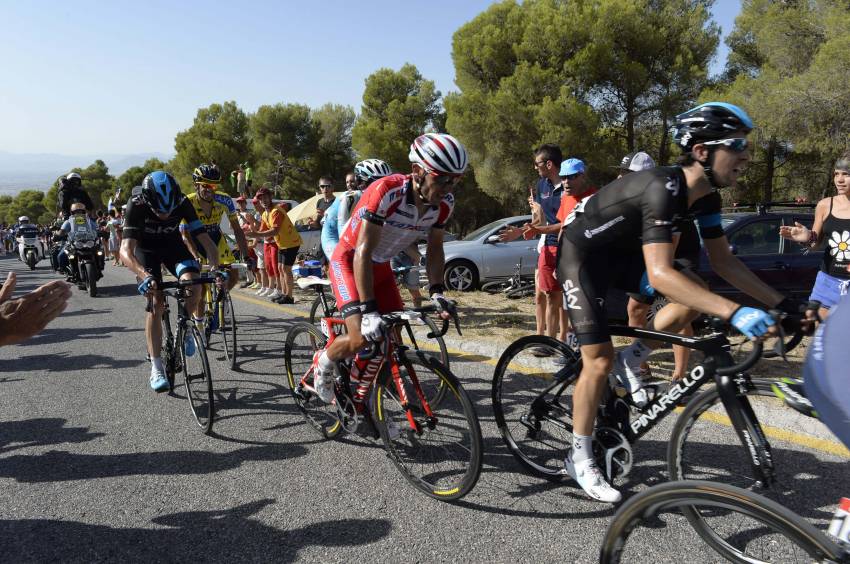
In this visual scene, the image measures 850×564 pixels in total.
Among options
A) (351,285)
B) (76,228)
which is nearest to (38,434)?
(351,285)

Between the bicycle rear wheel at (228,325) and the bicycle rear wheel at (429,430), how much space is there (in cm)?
299

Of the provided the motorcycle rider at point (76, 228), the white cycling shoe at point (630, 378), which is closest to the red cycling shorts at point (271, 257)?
the motorcycle rider at point (76, 228)

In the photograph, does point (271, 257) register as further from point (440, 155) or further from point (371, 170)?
point (440, 155)

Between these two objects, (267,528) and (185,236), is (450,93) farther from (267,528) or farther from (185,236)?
(267,528)

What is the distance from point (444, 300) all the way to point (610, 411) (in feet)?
3.60

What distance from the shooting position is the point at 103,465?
3.55 m

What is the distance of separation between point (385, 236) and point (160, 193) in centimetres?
250

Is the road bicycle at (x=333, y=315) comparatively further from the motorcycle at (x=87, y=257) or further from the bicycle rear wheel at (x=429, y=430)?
the motorcycle at (x=87, y=257)

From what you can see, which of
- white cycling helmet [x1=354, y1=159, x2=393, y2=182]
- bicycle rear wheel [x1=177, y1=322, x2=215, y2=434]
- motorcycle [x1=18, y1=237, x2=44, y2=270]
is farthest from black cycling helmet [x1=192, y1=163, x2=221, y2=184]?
motorcycle [x1=18, y1=237, x2=44, y2=270]

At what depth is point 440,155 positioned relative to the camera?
301 centimetres

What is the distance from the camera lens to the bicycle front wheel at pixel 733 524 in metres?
1.48

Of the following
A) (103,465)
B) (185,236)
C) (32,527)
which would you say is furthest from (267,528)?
(185,236)

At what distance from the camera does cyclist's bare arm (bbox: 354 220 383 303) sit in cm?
304

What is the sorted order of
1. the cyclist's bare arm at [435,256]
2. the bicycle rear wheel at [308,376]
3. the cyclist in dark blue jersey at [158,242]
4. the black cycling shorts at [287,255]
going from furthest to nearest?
1. the black cycling shorts at [287,255]
2. the cyclist in dark blue jersey at [158,242]
3. the bicycle rear wheel at [308,376]
4. the cyclist's bare arm at [435,256]
